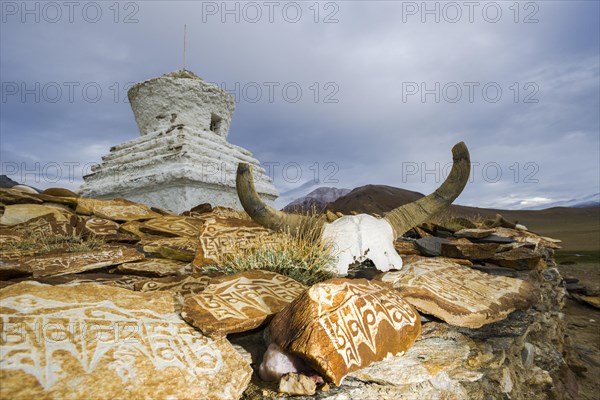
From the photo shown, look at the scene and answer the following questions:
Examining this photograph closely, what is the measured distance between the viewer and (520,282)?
2.83 m

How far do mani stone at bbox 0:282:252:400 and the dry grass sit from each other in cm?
102

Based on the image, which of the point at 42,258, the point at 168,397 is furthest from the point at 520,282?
the point at 42,258

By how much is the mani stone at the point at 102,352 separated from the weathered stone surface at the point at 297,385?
0.15 m

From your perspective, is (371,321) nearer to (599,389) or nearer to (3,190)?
(599,389)

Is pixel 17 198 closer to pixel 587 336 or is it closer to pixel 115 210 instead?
pixel 115 210

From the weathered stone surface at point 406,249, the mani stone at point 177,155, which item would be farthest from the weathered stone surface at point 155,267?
the mani stone at point 177,155

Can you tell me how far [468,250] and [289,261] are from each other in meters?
2.09

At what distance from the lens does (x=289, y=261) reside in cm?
265

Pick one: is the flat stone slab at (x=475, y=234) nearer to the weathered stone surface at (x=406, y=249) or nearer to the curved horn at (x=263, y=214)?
the weathered stone surface at (x=406, y=249)

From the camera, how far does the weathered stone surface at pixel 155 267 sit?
2.80 m

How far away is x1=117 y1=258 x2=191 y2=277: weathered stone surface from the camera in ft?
9.19

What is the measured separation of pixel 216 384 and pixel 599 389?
19.1 ft

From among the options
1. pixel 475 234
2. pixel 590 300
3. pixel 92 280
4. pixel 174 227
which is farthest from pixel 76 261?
pixel 590 300

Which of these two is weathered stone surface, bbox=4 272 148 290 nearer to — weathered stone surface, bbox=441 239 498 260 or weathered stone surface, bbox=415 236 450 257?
weathered stone surface, bbox=415 236 450 257
